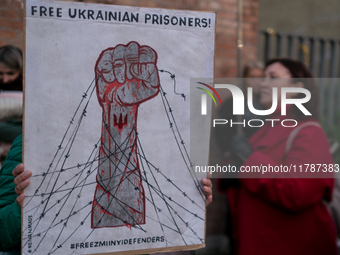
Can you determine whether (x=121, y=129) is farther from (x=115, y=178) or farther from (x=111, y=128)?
(x=115, y=178)

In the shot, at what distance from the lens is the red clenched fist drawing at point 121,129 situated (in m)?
1.24

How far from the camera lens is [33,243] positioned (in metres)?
1.18

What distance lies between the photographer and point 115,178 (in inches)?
49.6

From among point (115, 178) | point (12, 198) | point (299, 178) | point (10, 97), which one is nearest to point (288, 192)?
point (299, 178)

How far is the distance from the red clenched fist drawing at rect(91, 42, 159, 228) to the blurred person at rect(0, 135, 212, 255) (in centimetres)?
25

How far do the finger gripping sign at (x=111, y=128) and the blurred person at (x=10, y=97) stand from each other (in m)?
0.63

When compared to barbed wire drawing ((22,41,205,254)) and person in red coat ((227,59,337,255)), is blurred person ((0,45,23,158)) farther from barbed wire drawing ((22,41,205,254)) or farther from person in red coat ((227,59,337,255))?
person in red coat ((227,59,337,255))

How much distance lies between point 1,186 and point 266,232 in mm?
1480

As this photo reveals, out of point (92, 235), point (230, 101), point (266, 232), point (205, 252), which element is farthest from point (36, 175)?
point (205, 252)

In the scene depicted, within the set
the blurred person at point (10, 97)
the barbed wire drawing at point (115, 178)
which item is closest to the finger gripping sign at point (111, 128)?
the barbed wire drawing at point (115, 178)

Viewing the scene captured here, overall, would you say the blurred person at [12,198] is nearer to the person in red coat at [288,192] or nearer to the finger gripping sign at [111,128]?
the finger gripping sign at [111,128]

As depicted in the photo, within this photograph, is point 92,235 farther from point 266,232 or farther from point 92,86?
point 266,232

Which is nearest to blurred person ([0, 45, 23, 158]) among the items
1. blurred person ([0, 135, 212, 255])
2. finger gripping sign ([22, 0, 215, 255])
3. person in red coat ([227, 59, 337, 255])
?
blurred person ([0, 135, 212, 255])

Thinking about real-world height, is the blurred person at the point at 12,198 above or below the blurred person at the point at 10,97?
below
